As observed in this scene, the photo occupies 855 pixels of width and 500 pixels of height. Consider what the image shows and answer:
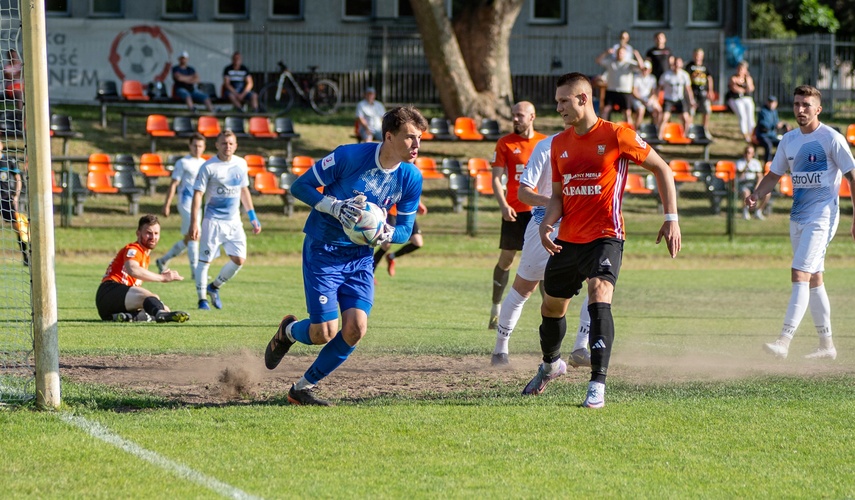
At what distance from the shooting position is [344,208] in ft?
22.6

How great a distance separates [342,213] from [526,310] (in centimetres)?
791

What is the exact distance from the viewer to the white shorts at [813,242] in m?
9.91

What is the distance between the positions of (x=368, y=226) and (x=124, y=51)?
26.7 m

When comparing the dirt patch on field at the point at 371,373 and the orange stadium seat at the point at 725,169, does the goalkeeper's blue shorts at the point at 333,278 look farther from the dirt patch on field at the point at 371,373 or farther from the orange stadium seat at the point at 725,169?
the orange stadium seat at the point at 725,169

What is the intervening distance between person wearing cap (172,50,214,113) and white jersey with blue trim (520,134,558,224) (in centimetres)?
2229

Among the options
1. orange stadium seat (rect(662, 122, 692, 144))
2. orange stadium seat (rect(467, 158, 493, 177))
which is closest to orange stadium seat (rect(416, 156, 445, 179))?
orange stadium seat (rect(467, 158, 493, 177))

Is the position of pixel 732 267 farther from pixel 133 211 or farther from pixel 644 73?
pixel 133 211

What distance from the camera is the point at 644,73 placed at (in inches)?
1153

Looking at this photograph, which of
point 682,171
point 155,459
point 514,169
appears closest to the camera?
point 155,459

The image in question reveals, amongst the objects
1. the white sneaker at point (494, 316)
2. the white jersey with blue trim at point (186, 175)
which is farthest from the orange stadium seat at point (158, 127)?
the white sneaker at point (494, 316)

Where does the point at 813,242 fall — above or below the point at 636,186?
above

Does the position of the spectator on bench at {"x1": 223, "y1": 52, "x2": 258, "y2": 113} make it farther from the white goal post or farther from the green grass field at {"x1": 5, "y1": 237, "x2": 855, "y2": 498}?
the white goal post

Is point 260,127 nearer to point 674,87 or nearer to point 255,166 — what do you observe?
point 255,166

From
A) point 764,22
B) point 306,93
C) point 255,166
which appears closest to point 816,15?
point 764,22
